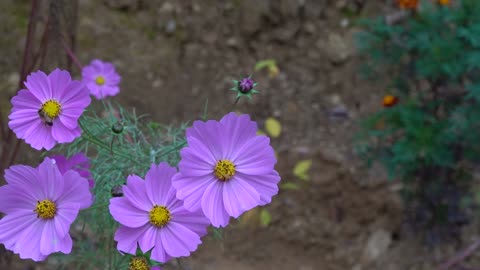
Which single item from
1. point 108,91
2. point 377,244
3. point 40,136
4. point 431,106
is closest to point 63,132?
point 40,136

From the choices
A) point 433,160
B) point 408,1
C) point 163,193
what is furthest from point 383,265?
point 163,193

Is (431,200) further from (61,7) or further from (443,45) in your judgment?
(61,7)

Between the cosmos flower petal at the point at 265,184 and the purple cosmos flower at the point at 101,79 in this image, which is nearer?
the cosmos flower petal at the point at 265,184

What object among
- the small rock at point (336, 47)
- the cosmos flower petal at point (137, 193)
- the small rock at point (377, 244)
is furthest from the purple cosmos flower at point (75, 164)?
the small rock at point (336, 47)

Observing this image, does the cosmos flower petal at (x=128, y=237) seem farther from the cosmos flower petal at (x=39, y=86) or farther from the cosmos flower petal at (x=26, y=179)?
the cosmos flower petal at (x=39, y=86)

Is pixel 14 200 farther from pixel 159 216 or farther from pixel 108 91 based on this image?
pixel 108 91

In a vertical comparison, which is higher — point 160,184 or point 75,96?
point 75,96
